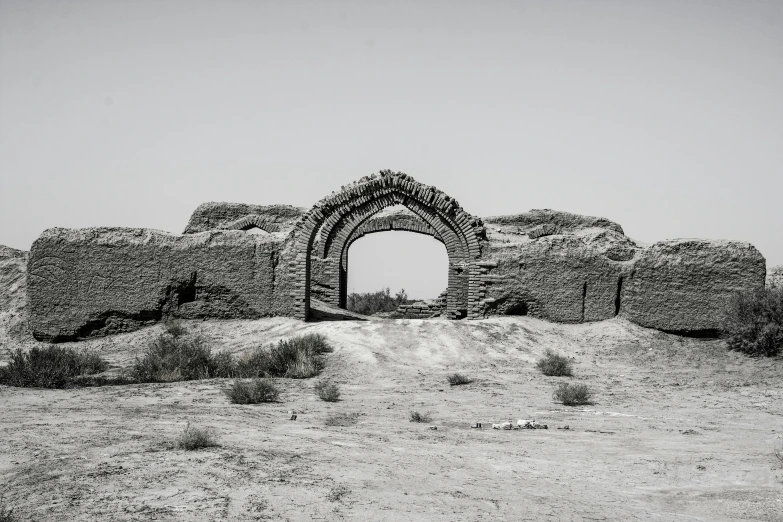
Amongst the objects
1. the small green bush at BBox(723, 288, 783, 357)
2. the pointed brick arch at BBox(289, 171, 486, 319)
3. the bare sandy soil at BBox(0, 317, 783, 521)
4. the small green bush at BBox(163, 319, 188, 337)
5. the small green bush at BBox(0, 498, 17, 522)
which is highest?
the pointed brick arch at BBox(289, 171, 486, 319)

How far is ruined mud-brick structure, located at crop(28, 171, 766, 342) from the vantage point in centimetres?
1347

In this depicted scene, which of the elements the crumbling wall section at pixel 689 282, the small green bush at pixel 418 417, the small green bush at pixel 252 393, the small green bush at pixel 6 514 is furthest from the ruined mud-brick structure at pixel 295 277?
the small green bush at pixel 6 514

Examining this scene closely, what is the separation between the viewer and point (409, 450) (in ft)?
20.3

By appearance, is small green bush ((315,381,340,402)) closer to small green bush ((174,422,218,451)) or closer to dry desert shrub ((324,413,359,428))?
dry desert shrub ((324,413,359,428))

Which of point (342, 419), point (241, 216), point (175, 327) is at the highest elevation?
point (241, 216)

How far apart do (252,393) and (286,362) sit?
2.45m

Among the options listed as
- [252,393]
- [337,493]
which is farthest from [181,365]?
[337,493]

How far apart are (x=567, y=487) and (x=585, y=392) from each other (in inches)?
149

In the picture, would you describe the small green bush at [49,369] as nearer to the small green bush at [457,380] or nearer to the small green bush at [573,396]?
the small green bush at [457,380]

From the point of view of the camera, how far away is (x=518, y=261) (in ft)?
46.3

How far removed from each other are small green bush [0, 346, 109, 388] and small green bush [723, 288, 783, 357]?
34.2 feet

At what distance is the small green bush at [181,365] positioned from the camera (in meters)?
10.0

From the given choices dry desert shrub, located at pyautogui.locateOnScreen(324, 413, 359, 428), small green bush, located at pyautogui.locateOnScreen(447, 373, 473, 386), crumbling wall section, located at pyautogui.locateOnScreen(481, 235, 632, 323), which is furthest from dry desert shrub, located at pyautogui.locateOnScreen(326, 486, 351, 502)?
crumbling wall section, located at pyautogui.locateOnScreen(481, 235, 632, 323)

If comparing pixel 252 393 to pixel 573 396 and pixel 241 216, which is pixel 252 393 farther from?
pixel 241 216
